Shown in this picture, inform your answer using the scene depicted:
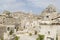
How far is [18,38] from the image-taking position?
27141 mm

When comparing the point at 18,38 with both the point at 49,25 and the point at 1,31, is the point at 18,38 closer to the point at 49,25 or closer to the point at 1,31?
the point at 49,25

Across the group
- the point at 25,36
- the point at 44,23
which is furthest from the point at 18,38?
the point at 44,23

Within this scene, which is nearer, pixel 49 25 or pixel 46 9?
pixel 49 25

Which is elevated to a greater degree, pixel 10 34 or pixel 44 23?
pixel 44 23

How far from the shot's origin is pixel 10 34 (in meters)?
31.2

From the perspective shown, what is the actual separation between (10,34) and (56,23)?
8597mm

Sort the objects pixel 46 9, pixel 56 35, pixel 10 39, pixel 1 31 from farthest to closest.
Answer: pixel 46 9
pixel 1 31
pixel 10 39
pixel 56 35

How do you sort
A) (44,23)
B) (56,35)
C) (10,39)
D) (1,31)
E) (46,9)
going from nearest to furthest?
1. (56,35)
2. (44,23)
3. (10,39)
4. (1,31)
5. (46,9)

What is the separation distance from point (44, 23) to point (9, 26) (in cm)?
1121

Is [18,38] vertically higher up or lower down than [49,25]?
lower down

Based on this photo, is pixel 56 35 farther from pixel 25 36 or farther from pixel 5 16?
pixel 5 16

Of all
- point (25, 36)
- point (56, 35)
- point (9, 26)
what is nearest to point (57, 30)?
point (56, 35)

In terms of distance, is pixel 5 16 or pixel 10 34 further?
pixel 5 16

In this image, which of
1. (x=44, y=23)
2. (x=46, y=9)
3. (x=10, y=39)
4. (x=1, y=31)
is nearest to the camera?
(x=44, y=23)
